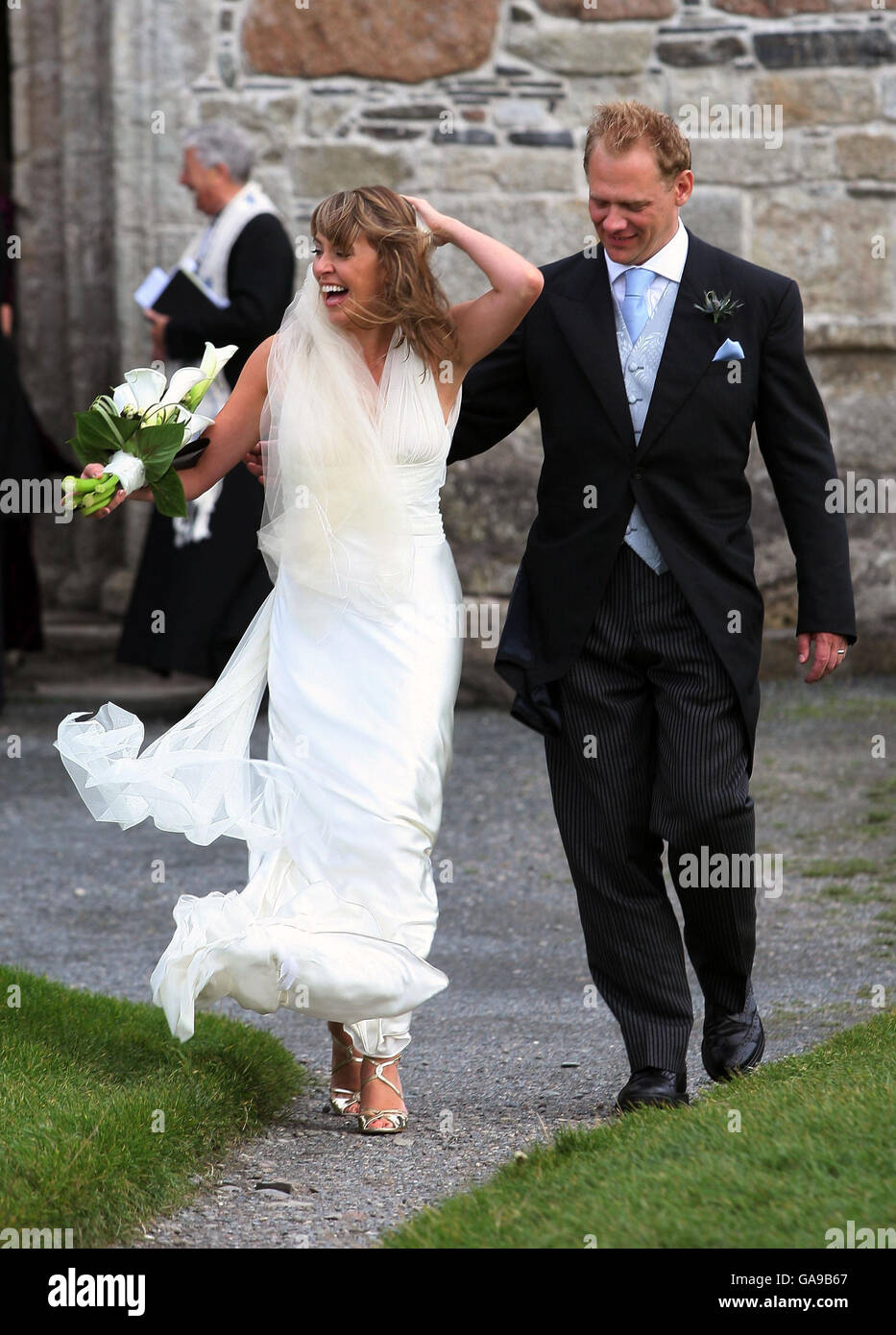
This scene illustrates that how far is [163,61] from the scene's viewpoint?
26.5 feet

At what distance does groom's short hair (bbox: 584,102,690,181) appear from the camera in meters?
3.54

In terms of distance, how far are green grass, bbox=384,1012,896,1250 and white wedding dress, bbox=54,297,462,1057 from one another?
0.54 meters

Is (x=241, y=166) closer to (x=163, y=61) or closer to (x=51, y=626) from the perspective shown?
(x=163, y=61)

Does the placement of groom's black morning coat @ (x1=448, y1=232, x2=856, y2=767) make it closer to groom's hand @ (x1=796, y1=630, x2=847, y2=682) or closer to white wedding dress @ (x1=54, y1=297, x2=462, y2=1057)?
groom's hand @ (x1=796, y1=630, x2=847, y2=682)

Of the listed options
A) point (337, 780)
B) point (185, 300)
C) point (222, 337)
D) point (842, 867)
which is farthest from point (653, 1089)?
point (185, 300)

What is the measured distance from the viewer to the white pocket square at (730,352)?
3576 mm

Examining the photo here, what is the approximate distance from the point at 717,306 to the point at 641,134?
377 mm

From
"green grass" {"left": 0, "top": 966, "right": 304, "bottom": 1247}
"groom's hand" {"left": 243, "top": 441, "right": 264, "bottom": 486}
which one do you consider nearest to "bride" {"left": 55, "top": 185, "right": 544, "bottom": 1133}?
"groom's hand" {"left": 243, "top": 441, "right": 264, "bottom": 486}

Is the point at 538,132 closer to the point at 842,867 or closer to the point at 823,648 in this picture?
the point at 842,867

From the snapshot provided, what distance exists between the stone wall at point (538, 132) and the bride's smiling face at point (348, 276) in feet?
14.6

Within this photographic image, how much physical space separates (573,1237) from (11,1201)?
955mm

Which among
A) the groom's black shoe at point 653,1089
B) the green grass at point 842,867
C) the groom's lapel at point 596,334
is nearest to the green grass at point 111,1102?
the groom's black shoe at point 653,1089

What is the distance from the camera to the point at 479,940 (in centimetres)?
516

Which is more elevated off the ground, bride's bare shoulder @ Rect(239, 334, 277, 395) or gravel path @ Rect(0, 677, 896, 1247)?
bride's bare shoulder @ Rect(239, 334, 277, 395)
